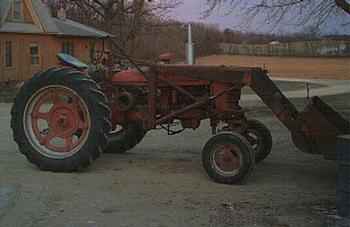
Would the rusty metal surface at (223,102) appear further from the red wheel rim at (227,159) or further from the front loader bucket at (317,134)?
the red wheel rim at (227,159)

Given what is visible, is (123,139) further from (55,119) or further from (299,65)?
(299,65)

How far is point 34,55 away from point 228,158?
95.5 ft

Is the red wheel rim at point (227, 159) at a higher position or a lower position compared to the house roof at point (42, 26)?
lower

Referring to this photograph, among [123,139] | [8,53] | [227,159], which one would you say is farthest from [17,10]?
[227,159]

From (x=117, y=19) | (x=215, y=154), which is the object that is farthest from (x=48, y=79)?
(x=117, y=19)

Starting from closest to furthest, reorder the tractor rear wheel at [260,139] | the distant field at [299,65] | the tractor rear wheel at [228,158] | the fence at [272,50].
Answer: the tractor rear wheel at [228,158]
the tractor rear wheel at [260,139]
the distant field at [299,65]
the fence at [272,50]

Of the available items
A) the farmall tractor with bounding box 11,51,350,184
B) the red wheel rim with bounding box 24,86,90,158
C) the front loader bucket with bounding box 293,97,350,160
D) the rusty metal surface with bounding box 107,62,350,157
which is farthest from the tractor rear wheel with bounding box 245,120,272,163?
the red wheel rim with bounding box 24,86,90,158

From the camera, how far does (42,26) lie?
35.9 metres

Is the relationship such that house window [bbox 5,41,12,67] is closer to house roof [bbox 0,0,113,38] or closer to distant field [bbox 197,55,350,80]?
house roof [bbox 0,0,113,38]

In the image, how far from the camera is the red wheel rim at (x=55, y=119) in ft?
31.3

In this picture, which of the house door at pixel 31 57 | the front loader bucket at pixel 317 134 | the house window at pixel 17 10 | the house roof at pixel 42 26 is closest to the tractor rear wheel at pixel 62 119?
the front loader bucket at pixel 317 134

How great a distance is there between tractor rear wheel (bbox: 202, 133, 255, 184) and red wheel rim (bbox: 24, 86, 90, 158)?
204 cm

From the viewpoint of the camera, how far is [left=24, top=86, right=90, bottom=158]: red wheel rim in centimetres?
953

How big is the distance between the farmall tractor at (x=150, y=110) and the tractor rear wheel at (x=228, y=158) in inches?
0.5
